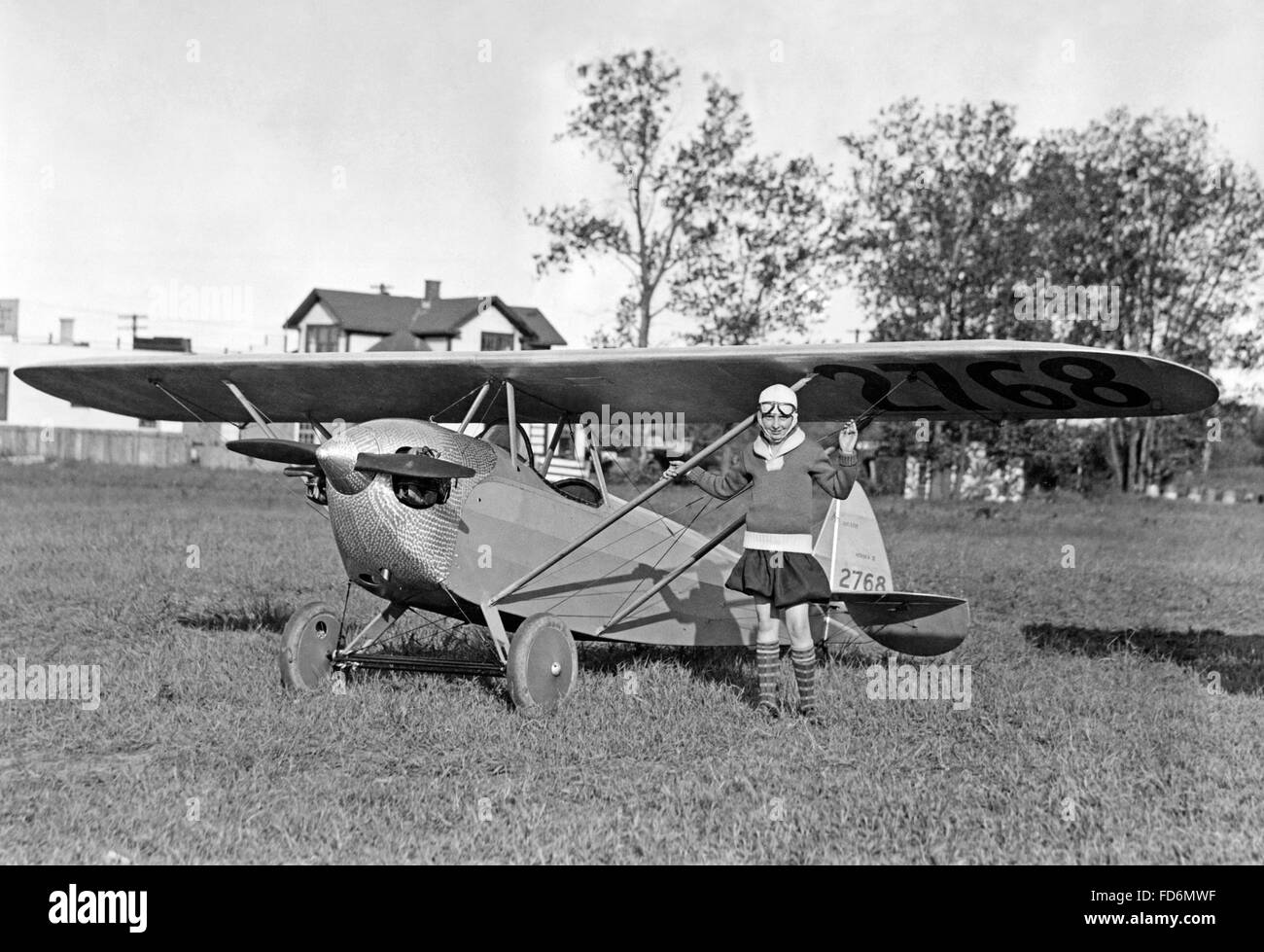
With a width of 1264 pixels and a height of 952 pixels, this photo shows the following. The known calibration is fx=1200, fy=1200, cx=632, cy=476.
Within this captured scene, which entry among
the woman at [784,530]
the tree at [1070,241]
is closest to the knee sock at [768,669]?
the woman at [784,530]

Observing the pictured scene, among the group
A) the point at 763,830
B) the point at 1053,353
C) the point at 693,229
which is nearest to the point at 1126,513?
the point at 693,229

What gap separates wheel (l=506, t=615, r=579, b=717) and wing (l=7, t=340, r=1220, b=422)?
62.7 inches

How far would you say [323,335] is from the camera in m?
55.6

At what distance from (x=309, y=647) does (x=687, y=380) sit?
Result: 294cm

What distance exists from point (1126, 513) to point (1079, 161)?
15.2 m

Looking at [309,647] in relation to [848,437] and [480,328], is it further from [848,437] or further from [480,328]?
[480,328]

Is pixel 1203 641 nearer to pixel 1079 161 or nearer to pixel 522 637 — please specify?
pixel 522 637

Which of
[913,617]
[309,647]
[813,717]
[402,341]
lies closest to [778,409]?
[813,717]

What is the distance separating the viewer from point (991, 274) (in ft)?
117

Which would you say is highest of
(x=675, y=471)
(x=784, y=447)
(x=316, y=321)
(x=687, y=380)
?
(x=316, y=321)

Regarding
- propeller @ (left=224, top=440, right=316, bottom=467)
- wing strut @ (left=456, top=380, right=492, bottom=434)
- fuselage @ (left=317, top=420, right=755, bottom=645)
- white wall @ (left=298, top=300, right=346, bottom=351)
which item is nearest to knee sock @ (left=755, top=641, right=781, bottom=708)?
fuselage @ (left=317, top=420, right=755, bottom=645)

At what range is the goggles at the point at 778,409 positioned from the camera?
6898 millimetres

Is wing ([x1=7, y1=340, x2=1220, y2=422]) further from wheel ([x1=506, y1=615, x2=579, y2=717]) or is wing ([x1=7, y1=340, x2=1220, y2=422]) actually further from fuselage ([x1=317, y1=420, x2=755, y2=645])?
wheel ([x1=506, y1=615, x2=579, y2=717])

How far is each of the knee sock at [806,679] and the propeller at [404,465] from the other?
228 centimetres
